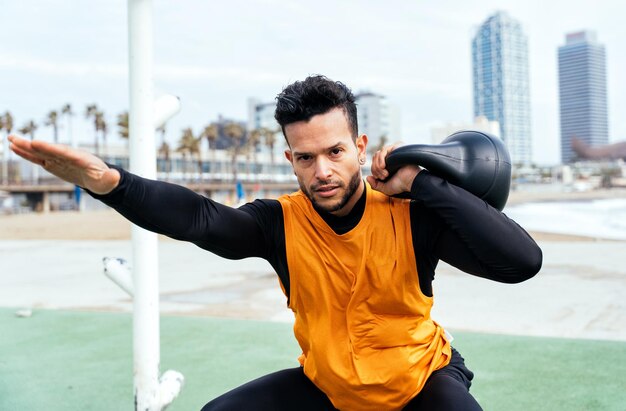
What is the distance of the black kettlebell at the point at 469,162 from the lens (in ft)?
5.69

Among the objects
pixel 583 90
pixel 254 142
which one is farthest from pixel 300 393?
pixel 583 90

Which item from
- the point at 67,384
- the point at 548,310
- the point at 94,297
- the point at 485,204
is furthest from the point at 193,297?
the point at 485,204

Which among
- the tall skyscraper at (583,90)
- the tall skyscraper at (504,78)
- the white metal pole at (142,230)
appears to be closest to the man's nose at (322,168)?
the white metal pole at (142,230)

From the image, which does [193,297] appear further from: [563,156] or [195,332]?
[563,156]

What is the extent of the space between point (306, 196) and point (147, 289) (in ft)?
3.33

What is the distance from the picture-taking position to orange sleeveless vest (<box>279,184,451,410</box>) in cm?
176

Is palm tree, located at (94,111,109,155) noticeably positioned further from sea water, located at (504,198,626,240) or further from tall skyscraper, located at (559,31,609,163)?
tall skyscraper, located at (559,31,609,163)

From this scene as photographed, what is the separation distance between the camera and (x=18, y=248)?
13.6 metres

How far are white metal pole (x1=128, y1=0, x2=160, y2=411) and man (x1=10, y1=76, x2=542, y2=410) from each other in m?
0.82

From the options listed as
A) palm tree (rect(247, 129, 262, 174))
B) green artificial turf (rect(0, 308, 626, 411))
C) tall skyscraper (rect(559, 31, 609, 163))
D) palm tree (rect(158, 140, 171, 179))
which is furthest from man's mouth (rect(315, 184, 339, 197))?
tall skyscraper (rect(559, 31, 609, 163))

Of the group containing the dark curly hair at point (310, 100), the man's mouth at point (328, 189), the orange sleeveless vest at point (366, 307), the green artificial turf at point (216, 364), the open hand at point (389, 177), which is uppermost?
the dark curly hair at point (310, 100)

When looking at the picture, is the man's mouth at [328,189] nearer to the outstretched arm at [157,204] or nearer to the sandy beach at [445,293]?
the outstretched arm at [157,204]

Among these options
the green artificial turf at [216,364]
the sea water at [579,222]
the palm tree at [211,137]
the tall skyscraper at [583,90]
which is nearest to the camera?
the green artificial turf at [216,364]

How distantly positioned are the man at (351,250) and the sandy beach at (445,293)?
3114 millimetres
